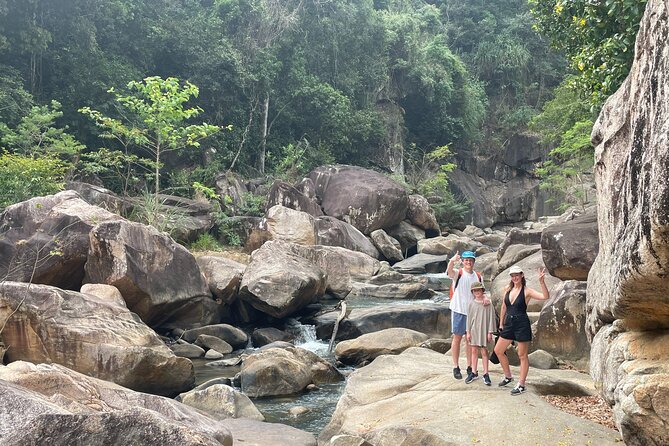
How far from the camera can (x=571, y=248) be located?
1059cm

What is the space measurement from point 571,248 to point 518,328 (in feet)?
12.6

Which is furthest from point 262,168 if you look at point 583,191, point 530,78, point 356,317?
point 530,78

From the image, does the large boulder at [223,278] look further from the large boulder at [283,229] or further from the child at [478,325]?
the child at [478,325]

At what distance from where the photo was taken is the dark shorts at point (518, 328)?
7.31m

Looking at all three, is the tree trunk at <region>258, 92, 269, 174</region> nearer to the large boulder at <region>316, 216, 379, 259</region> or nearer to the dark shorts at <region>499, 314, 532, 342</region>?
the large boulder at <region>316, 216, 379, 259</region>

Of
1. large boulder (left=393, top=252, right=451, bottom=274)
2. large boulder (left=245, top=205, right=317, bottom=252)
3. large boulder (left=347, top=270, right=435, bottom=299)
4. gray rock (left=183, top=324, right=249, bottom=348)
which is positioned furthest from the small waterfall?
large boulder (left=393, top=252, right=451, bottom=274)

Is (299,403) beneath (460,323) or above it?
beneath

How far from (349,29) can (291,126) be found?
6185mm

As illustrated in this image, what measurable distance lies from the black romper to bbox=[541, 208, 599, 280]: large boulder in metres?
3.65

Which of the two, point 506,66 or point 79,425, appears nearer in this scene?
point 79,425

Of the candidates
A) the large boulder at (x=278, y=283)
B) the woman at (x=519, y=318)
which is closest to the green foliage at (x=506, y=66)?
the large boulder at (x=278, y=283)

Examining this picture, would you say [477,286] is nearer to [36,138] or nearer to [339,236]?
[339,236]

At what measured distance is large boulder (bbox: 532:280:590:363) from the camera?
10477 millimetres

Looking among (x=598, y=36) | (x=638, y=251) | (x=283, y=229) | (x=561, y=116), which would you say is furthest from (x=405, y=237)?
(x=638, y=251)
